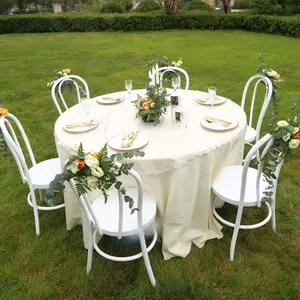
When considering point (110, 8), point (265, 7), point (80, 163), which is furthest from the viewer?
point (110, 8)

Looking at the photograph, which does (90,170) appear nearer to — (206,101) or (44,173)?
(44,173)

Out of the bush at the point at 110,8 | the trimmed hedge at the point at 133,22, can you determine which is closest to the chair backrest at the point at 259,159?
the trimmed hedge at the point at 133,22

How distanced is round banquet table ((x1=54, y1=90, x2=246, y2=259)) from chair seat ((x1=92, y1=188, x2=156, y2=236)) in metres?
0.10

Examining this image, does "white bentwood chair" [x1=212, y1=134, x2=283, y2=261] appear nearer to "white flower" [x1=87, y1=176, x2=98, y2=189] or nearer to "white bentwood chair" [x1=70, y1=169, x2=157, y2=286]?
"white bentwood chair" [x1=70, y1=169, x2=157, y2=286]

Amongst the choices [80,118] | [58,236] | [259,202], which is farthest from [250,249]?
[80,118]

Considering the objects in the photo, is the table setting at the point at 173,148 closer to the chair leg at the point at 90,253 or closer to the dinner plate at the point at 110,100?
the chair leg at the point at 90,253

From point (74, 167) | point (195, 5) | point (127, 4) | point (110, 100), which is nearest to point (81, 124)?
point (110, 100)

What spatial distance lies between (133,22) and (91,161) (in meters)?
13.2

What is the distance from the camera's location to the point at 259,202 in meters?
2.02

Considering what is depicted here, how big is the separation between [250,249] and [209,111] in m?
1.15

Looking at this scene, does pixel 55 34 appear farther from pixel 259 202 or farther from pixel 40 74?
pixel 259 202

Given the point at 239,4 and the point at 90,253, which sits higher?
the point at 90,253

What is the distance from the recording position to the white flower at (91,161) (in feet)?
4.53

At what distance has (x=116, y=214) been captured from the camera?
194 centimetres
